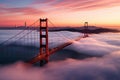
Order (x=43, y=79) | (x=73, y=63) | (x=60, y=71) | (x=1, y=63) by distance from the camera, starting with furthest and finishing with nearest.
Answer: (x=73, y=63) < (x=1, y=63) < (x=60, y=71) < (x=43, y=79)

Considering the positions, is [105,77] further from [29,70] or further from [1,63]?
[1,63]

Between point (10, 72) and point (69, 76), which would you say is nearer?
point (69, 76)

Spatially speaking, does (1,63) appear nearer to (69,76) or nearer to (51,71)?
(51,71)

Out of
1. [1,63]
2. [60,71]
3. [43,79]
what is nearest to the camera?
[43,79]

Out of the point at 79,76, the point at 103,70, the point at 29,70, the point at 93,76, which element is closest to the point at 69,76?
the point at 79,76

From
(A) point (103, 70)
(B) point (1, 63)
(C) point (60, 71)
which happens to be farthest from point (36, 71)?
(A) point (103, 70)

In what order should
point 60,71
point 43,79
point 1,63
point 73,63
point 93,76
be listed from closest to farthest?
point 43,79 < point 93,76 < point 60,71 < point 1,63 < point 73,63

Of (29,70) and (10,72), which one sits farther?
(10,72)

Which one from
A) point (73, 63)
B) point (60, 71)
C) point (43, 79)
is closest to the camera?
point (43, 79)

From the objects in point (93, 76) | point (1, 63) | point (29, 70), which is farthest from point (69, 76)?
point (1, 63)
